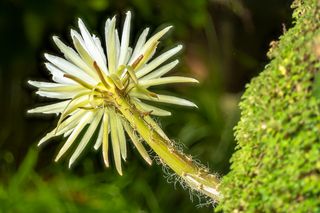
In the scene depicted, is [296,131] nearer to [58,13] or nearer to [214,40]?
[58,13]

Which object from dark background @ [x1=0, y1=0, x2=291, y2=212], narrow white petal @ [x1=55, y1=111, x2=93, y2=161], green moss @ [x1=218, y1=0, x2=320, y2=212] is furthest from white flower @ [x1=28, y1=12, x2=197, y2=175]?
dark background @ [x1=0, y1=0, x2=291, y2=212]

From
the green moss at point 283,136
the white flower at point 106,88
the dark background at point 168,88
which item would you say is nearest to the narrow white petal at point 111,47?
the white flower at point 106,88

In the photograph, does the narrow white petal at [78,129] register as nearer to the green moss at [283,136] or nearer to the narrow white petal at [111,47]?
the narrow white petal at [111,47]

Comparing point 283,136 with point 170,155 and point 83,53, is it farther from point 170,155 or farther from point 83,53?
point 83,53

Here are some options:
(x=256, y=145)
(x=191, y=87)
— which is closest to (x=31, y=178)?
(x=191, y=87)

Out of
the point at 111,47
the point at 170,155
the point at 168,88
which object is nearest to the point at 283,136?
the point at 170,155

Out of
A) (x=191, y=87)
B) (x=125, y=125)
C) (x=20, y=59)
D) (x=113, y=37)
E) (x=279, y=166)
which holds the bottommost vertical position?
(x=279, y=166)
